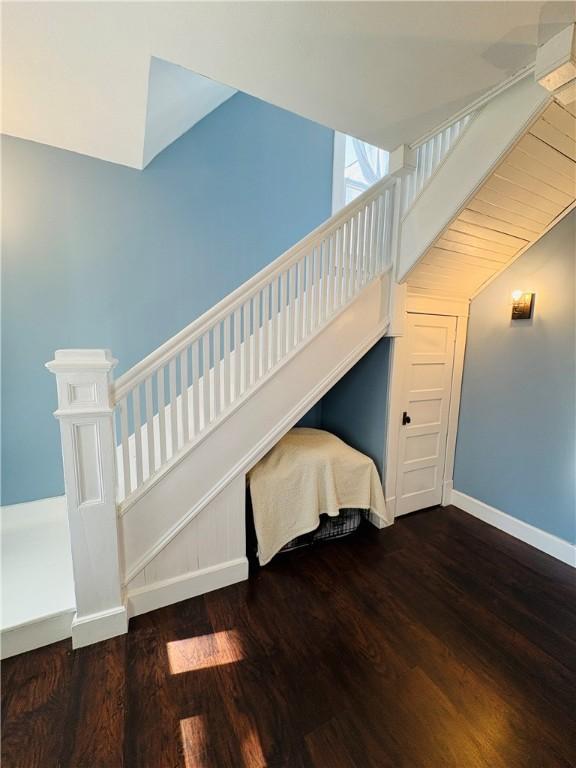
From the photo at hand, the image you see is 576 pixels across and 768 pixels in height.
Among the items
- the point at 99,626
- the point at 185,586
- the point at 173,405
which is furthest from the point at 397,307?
the point at 99,626

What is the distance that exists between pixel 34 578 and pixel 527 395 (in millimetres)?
3533

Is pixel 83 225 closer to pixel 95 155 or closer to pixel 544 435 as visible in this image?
pixel 95 155

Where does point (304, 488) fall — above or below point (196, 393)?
below

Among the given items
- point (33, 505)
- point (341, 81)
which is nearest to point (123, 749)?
point (33, 505)

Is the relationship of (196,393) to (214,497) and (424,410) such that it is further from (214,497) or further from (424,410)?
(424,410)

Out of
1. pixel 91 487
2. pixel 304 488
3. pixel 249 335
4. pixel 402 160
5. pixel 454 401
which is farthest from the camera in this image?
pixel 454 401

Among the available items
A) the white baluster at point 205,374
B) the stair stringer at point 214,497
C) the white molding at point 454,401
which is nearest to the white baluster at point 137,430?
the stair stringer at point 214,497

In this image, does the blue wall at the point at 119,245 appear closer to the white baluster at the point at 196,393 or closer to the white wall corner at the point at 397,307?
the white baluster at the point at 196,393

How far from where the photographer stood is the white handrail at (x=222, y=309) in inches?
64.1

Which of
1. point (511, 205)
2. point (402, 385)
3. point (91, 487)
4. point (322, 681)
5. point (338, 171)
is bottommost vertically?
point (322, 681)

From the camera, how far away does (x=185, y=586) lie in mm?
1883

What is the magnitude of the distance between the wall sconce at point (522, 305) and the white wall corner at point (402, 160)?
1265 millimetres

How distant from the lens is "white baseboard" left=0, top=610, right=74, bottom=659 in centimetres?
151

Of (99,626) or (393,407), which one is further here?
(393,407)
